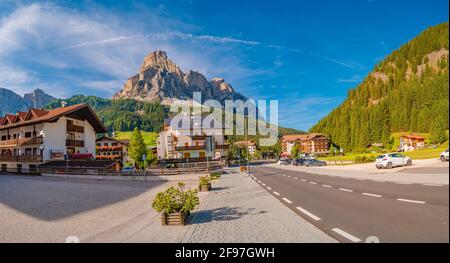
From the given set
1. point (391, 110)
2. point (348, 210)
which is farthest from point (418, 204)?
point (391, 110)

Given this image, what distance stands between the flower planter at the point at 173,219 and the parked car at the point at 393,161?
2478cm

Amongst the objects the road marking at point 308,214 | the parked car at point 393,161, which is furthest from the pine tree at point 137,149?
the road marking at point 308,214

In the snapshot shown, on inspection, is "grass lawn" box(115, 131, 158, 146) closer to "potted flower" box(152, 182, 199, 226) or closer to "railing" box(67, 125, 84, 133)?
"railing" box(67, 125, 84, 133)

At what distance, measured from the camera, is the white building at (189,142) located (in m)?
74.1

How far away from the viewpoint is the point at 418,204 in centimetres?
859

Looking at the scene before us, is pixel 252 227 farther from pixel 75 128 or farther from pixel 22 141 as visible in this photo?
pixel 22 141

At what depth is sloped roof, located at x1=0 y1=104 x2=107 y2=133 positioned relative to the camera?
44312 mm

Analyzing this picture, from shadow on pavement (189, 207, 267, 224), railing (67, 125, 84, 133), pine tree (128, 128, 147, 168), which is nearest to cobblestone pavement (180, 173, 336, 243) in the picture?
shadow on pavement (189, 207, 267, 224)

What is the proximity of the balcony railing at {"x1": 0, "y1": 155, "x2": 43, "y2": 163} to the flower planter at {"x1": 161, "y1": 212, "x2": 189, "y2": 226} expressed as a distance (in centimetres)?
4391

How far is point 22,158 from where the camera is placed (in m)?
46.7

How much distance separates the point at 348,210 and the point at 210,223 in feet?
14.1

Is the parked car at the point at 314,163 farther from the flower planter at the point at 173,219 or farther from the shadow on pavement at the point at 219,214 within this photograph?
the flower planter at the point at 173,219
